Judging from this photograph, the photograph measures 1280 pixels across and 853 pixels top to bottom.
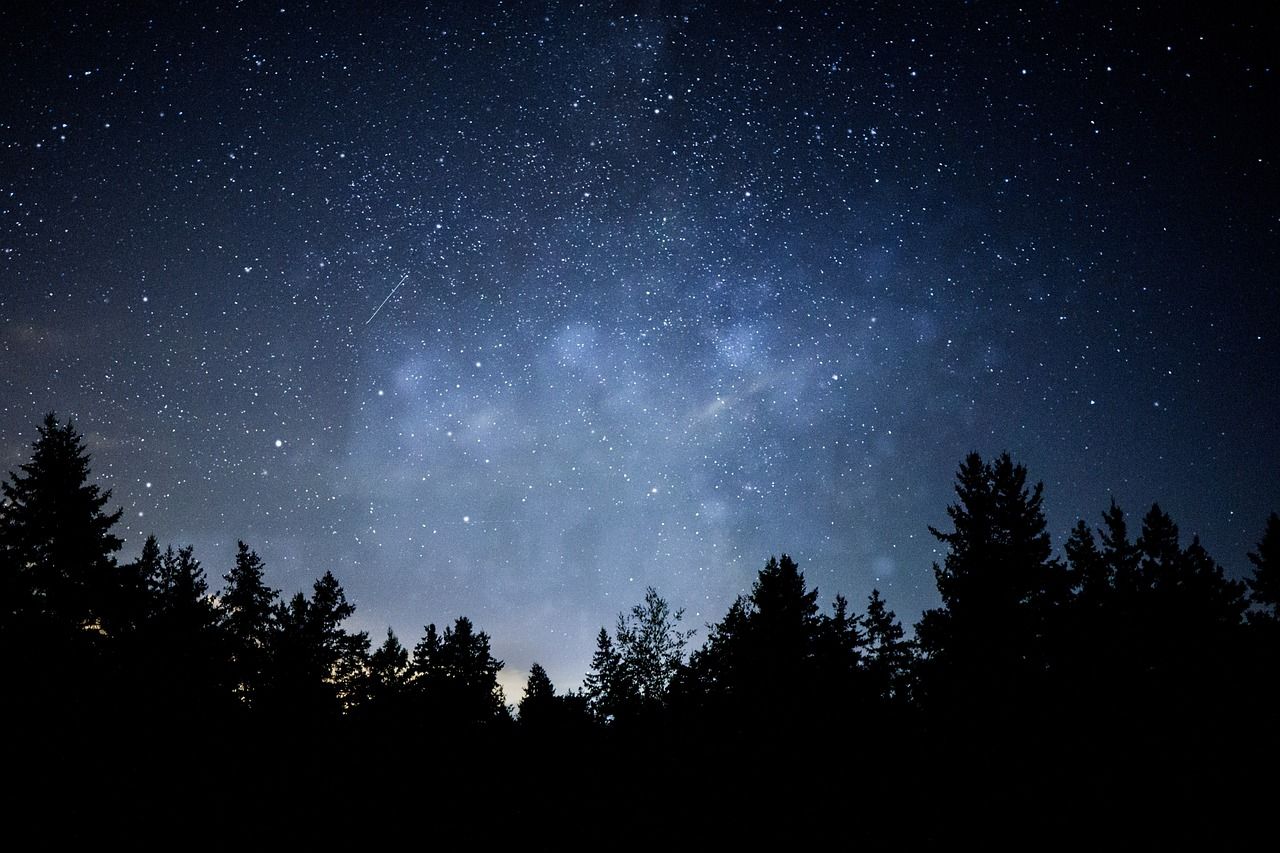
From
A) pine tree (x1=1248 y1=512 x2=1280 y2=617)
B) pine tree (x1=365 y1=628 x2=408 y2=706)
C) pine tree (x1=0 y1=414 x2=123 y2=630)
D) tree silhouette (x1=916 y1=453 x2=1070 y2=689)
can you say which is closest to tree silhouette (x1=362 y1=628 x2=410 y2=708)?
pine tree (x1=365 y1=628 x2=408 y2=706)

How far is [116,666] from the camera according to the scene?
1803 centimetres

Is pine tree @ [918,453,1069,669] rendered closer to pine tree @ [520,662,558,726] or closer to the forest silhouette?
the forest silhouette

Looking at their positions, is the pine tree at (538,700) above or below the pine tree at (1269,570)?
below

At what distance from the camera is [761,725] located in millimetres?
18578

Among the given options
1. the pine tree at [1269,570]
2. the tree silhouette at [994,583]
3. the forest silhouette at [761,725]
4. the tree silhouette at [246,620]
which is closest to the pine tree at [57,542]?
the forest silhouette at [761,725]

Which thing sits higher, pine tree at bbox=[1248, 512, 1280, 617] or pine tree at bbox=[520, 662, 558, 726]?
pine tree at bbox=[1248, 512, 1280, 617]

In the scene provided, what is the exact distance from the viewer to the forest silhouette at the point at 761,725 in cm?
1480

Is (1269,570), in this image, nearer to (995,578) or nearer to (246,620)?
(995,578)

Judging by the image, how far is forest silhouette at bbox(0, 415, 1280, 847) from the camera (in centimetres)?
1480

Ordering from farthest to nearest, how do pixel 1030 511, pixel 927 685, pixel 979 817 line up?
pixel 1030 511 → pixel 927 685 → pixel 979 817

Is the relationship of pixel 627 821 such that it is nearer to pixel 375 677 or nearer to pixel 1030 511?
pixel 1030 511

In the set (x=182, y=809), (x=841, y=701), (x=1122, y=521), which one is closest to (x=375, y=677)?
(x=182, y=809)

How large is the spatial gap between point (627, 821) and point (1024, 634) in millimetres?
16598

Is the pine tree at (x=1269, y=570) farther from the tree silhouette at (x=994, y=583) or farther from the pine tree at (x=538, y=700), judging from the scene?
the pine tree at (x=538, y=700)
